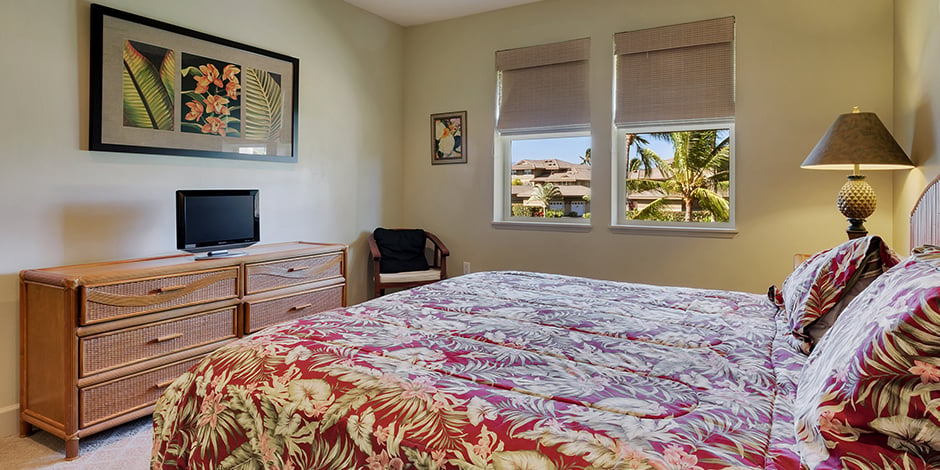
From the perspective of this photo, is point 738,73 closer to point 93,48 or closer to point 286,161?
point 286,161

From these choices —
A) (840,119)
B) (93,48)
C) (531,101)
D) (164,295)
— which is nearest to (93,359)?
(164,295)

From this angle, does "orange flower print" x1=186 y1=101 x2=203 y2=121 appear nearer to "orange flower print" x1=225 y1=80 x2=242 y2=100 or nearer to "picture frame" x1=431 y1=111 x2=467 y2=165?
"orange flower print" x1=225 y1=80 x2=242 y2=100

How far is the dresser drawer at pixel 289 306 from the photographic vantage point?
9.86ft

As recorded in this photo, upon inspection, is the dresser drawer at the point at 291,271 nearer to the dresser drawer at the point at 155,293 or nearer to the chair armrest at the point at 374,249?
the dresser drawer at the point at 155,293

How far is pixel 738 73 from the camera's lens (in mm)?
3475

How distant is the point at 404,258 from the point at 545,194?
1.29m

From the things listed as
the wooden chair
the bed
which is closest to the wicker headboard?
the bed

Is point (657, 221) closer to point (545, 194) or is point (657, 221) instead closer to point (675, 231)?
point (675, 231)

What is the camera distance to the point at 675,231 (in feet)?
12.3

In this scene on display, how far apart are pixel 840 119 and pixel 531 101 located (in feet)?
7.06

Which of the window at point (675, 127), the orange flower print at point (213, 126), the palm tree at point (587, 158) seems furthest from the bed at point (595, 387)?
the palm tree at point (587, 158)

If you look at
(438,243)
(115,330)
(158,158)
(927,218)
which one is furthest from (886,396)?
(438,243)

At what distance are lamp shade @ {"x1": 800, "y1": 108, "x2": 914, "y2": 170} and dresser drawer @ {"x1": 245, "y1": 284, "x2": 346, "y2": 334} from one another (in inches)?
114

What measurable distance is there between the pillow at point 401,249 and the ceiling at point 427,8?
1824 millimetres
